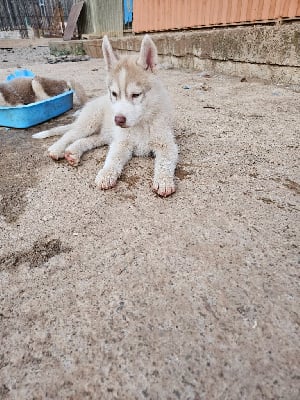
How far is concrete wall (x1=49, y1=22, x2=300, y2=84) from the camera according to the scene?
3555 millimetres

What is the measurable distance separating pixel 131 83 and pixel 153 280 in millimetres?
1394

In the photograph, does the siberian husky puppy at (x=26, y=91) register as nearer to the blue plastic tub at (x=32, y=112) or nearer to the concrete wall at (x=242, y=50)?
the blue plastic tub at (x=32, y=112)

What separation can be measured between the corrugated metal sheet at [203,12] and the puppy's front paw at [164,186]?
3.26m

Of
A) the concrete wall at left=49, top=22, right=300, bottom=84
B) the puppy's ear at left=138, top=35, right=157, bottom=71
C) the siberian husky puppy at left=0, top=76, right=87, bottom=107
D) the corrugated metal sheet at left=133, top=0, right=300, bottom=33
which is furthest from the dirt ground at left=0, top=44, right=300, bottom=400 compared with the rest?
the corrugated metal sheet at left=133, top=0, right=300, bottom=33

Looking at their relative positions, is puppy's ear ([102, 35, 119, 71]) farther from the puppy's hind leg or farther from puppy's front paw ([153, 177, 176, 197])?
puppy's front paw ([153, 177, 176, 197])

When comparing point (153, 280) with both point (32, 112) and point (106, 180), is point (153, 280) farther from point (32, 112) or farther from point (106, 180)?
point (32, 112)

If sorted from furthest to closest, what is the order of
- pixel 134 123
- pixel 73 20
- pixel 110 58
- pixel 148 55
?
pixel 73 20 < pixel 110 58 < pixel 148 55 < pixel 134 123

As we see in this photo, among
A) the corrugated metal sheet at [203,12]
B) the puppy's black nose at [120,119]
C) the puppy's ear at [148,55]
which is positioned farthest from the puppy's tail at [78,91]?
the corrugated metal sheet at [203,12]

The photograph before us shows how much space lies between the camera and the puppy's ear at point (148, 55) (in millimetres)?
1966

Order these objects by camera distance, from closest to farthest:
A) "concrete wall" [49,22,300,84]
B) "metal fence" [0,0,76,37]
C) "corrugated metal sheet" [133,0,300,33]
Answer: "concrete wall" [49,22,300,84]
"corrugated metal sheet" [133,0,300,33]
"metal fence" [0,0,76,37]

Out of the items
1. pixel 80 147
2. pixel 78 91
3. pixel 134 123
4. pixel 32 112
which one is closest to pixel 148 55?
pixel 134 123

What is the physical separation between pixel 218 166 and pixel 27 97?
231 cm

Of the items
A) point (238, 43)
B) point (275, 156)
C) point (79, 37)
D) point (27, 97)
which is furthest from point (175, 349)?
point (79, 37)

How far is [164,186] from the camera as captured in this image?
5.47 feet
